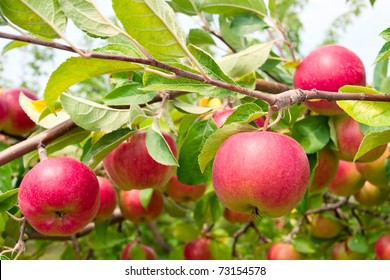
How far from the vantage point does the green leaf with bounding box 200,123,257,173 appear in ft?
2.81

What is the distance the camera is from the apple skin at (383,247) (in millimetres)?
1541

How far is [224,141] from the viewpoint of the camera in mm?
876

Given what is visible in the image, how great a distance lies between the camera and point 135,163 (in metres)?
1.08

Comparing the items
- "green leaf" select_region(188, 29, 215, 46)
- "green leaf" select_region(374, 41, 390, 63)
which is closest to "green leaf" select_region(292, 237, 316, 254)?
"green leaf" select_region(188, 29, 215, 46)

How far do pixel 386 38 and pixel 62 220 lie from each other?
0.65 meters

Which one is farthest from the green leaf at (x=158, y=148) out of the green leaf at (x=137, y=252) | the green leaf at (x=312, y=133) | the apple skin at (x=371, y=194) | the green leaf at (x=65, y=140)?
the apple skin at (x=371, y=194)

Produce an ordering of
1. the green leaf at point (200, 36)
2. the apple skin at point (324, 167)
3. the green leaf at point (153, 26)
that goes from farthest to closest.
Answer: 1. the green leaf at point (200, 36)
2. the apple skin at point (324, 167)
3. the green leaf at point (153, 26)

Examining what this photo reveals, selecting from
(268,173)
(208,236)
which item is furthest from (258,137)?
(208,236)

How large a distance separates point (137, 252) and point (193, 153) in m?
0.78

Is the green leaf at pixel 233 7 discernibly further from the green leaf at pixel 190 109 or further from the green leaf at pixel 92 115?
the green leaf at pixel 92 115

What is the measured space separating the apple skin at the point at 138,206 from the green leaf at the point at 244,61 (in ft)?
2.03

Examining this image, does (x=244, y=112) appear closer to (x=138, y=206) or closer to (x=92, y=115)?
(x=92, y=115)

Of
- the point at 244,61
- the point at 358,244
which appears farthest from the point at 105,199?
the point at 358,244

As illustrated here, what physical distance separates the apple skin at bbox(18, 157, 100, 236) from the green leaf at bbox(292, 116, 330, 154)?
0.47m
